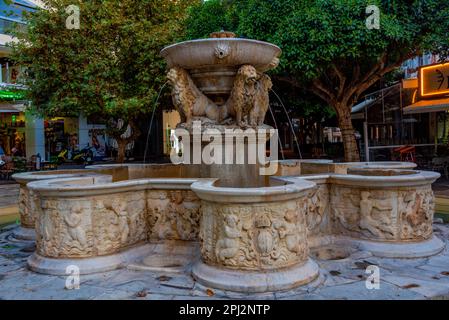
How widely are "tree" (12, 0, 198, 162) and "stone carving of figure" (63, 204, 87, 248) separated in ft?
28.0

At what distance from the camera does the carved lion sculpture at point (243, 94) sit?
568cm

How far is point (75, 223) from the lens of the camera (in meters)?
4.64

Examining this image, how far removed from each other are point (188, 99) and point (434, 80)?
12.6m

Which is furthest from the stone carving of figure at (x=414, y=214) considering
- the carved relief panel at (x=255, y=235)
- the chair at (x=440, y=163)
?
the chair at (x=440, y=163)

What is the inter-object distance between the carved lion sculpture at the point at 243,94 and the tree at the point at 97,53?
24.8 feet

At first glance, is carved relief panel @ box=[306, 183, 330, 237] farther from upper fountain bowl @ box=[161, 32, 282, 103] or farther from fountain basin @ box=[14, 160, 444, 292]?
upper fountain bowl @ box=[161, 32, 282, 103]

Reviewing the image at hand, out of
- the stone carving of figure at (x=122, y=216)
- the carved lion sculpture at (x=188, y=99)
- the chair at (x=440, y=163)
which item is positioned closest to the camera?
the stone carving of figure at (x=122, y=216)

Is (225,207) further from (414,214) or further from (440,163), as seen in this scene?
(440,163)

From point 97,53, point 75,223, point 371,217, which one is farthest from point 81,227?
point 97,53

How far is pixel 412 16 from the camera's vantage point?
429 inches

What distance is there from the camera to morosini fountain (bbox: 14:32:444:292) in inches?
161

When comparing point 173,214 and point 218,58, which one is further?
point 218,58

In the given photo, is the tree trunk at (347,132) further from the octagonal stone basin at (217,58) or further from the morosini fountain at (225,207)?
the octagonal stone basin at (217,58)

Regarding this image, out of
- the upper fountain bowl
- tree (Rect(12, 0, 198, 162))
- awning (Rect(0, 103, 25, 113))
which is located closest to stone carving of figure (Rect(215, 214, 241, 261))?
the upper fountain bowl
